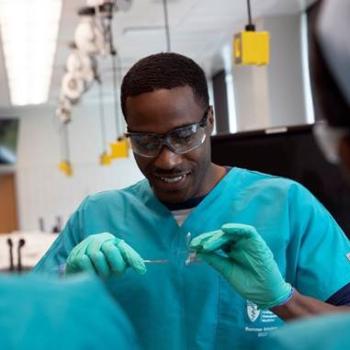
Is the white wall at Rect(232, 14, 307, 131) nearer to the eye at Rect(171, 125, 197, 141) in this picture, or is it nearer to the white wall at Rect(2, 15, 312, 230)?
the eye at Rect(171, 125, 197, 141)

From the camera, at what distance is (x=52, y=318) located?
528mm

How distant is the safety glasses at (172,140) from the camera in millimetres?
1416

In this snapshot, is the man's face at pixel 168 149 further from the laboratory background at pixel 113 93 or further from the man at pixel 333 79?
the man at pixel 333 79

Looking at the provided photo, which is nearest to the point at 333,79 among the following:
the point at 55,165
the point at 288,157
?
the point at 288,157

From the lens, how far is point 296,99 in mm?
5891

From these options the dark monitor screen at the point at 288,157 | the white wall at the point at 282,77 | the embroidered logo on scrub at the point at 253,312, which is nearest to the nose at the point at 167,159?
the embroidered logo on scrub at the point at 253,312

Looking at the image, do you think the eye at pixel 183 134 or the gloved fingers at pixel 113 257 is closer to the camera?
the gloved fingers at pixel 113 257

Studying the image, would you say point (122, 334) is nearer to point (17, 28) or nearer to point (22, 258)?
point (22, 258)

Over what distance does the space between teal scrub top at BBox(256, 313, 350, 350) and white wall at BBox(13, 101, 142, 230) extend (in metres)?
10.2

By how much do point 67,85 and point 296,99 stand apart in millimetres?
2173

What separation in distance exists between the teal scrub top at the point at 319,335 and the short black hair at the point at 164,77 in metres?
0.92

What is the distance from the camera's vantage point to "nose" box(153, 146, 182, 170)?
1.42m

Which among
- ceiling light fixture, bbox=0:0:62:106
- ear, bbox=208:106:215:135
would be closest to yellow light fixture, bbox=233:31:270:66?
ear, bbox=208:106:215:135

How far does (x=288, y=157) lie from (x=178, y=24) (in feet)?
11.8
